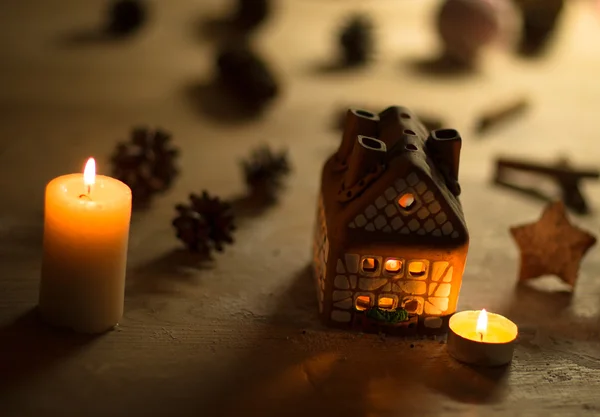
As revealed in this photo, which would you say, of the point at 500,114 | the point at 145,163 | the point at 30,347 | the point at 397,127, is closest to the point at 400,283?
the point at 397,127

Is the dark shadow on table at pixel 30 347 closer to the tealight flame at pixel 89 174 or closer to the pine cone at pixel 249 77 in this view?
the tealight flame at pixel 89 174

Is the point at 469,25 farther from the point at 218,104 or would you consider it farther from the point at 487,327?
the point at 487,327

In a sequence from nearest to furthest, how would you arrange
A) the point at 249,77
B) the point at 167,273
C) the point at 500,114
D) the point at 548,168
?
the point at 167,273, the point at 548,168, the point at 249,77, the point at 500,114

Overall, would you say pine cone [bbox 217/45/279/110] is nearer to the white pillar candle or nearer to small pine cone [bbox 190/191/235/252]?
small pine cone [bbox 190/191/235/252]

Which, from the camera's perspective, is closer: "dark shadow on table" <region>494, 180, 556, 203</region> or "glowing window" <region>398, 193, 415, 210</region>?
"glowing window" <region>398, 193, 415, 210</region>

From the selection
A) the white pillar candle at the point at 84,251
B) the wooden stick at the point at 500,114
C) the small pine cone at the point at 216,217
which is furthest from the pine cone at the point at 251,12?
the white pillar candle at the point at 84,251

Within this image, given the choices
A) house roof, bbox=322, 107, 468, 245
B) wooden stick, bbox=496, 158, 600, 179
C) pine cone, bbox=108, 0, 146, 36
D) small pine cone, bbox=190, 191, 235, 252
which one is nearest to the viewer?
house roof, bbox=322, 107, 468, 245

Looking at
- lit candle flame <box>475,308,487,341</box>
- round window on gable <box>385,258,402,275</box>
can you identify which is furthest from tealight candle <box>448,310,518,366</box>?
round window on gable <box>385,258,402,275</box>
